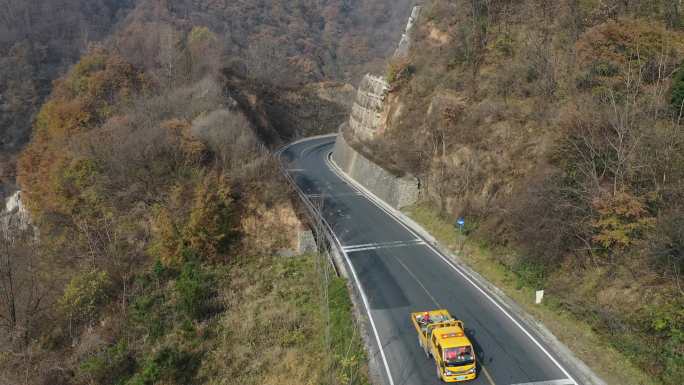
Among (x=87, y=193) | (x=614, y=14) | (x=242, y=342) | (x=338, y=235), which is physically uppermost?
(x=614, y=14)

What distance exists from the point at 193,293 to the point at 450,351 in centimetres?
1312

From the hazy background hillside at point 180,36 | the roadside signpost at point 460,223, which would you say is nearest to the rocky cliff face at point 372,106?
the roadside signpost at point 460,223

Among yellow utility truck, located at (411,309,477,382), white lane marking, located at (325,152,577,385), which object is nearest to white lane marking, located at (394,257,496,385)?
yellow utility truck, located at (411,309,477,382)

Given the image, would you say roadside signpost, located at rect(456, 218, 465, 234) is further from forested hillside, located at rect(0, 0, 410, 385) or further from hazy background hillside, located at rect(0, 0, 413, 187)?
hazy background hillside, located at rect(0, 0, 413, 187)

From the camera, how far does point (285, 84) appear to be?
83.0 meters

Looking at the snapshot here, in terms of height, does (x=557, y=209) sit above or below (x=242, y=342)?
above

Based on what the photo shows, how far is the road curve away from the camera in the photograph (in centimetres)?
1505

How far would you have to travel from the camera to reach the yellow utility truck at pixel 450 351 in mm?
14148

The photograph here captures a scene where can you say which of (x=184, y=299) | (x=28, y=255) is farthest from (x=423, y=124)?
(x=28, y=255)

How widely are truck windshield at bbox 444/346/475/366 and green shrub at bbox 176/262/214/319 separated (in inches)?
509

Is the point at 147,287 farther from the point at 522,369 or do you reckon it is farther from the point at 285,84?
the point at 285,84

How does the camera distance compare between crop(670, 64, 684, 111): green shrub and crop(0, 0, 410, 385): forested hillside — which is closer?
crop(0, 0, 410, 385): forested hillside

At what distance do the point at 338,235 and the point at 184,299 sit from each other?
995 centimetres

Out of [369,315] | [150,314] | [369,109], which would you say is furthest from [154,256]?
[369,109]
